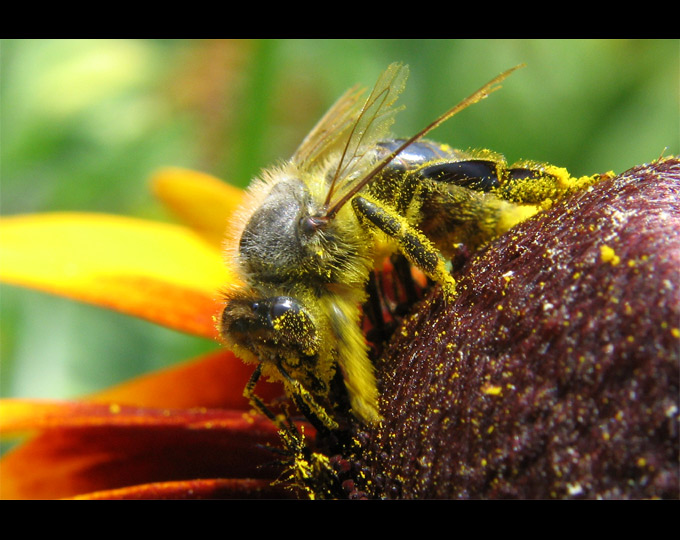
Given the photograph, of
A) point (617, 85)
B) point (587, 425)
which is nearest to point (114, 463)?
point (587, 425)

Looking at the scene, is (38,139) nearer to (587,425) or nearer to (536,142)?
(536,142)

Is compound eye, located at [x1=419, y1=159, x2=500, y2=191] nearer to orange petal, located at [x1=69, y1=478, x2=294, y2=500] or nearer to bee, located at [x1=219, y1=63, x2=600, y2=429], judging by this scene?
bee, located at [x1=219, y1=63, x2=600, y2=429]

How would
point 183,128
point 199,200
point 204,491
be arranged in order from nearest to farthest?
1. point 204,491
2. point 199,200
3. point 183,128

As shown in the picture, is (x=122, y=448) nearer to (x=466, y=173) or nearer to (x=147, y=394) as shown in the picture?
(x=147, y=394)

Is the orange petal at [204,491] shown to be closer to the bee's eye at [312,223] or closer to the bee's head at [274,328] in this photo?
the bee's head at [274,328]

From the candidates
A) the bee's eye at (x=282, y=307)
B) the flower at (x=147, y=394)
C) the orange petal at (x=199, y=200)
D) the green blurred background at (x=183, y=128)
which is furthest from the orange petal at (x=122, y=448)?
the green blurred background at (x=183, y=128)

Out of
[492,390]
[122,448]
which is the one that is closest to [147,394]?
[122,448]
